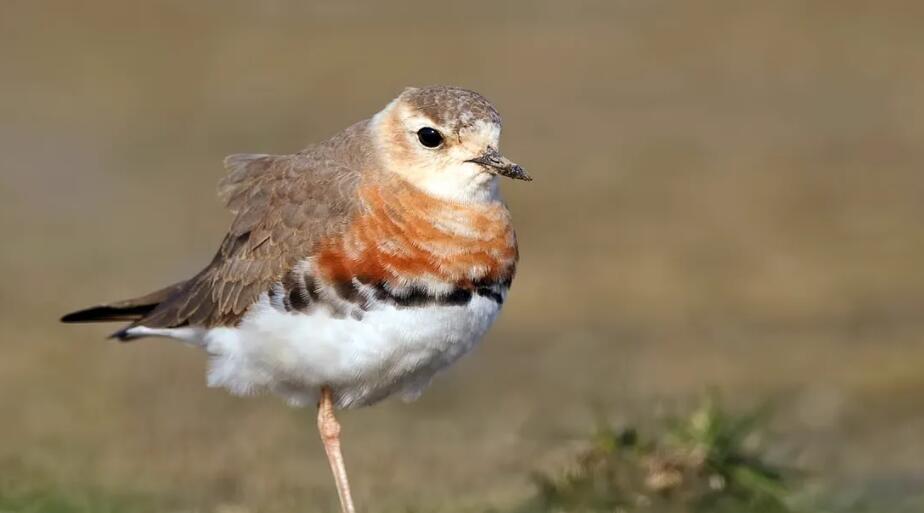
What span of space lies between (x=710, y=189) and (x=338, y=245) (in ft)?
33.3

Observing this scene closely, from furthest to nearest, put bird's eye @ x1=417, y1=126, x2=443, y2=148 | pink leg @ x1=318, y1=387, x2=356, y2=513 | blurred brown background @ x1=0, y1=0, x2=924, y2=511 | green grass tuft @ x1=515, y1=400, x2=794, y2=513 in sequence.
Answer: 1. blurred brown background @ x1=0, y1=0, x2=924, y2=511
2. green grass tuft @ x1=515, y1=400, x2=794, y2=513
3. pink leg @ x1=318, y1=387, x2=356, y2=513
4. bird's eye @ x1=417, y1=126, x2=443, y2=148

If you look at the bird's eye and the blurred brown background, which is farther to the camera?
the blurred brown background

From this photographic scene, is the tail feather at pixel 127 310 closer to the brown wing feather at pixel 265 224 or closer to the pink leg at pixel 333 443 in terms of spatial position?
the brown wing feather at pixel 265 224

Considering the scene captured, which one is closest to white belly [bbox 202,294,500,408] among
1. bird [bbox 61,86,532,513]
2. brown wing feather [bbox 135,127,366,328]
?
bird [bbox 61,86,532,513]

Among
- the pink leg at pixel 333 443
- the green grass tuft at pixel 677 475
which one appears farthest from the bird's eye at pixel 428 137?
the green grass tuft at pixel 677 475

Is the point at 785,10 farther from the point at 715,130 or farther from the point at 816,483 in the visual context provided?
the point at 816,483

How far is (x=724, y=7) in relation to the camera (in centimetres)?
2339

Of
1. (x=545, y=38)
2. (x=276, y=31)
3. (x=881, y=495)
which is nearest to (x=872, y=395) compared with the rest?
(x=881, y=495)

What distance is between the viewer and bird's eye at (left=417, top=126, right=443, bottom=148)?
7180 mm

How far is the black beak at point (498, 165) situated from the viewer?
7016 millimetres

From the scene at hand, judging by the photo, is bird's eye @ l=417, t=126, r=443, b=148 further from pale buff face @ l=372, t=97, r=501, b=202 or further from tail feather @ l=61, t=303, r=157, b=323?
tail feather @ l=61, t=303, r=157, b=323

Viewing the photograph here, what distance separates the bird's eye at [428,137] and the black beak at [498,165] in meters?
0.18

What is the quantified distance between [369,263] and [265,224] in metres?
0.73

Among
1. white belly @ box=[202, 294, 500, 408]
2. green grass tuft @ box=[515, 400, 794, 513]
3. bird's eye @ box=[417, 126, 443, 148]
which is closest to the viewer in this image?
white belly @ box=[202, 294, 500, 408]
